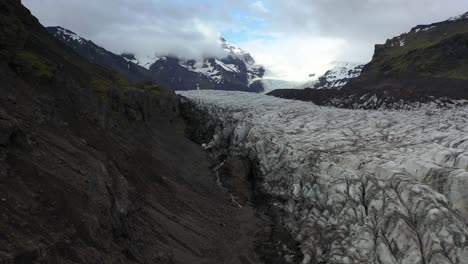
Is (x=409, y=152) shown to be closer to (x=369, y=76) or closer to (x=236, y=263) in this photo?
(x=236, y=263)

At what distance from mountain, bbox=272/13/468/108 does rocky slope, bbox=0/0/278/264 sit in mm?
32857

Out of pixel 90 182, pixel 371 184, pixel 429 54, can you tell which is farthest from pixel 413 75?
pixel 90 182

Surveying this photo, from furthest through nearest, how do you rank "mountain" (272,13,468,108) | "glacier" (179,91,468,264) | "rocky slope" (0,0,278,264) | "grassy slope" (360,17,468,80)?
"grassy slope" (360,17,468,80), "mountain" (272,13,468,108), "glacier" (179,91,468,264), "rocky slope" (0,0,278,264)

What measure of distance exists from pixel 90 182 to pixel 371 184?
16370 mm

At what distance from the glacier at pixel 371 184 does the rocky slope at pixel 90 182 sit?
3.62 metres

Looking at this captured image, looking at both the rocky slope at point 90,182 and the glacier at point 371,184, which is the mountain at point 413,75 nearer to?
the glacier at point 371,184

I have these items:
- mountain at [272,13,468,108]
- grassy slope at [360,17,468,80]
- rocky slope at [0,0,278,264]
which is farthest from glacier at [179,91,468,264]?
grassy slope at [360,17,468,80]

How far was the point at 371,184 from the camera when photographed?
25266 millimetres

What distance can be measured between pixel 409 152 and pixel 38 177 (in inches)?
903

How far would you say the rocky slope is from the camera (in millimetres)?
15555

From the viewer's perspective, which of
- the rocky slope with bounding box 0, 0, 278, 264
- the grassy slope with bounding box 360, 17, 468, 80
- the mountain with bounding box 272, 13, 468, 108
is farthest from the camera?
the grassy slope with bounding box 360, 17, 468, 80

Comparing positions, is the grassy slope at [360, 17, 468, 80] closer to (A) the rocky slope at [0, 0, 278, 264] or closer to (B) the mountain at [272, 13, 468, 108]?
(B) the mountain at [272, 13, 468, 108]

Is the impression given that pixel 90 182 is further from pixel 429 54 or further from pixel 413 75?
pixel 429 54

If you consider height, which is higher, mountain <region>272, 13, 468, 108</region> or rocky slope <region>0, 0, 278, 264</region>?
mountain <region>272, 13, 468, 108</region>
